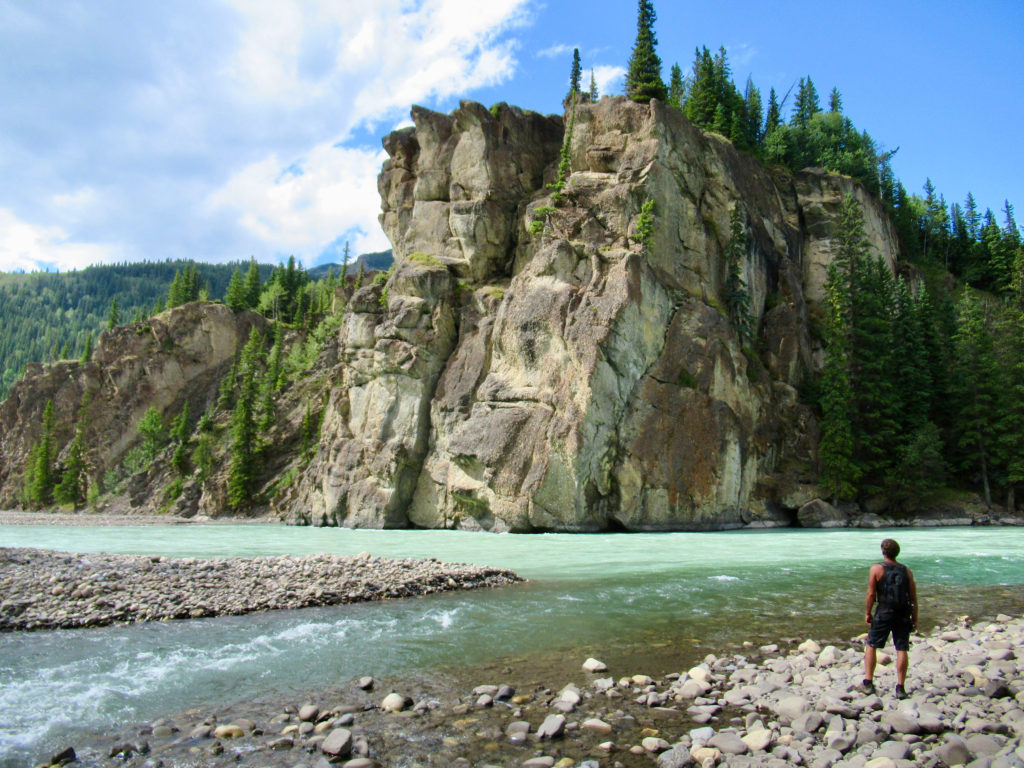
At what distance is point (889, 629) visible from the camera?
8.55m

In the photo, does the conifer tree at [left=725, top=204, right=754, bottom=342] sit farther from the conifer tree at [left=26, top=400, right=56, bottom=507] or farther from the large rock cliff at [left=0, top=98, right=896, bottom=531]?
the conifer tree at [left=26, top=400, right=56, bottom=507]

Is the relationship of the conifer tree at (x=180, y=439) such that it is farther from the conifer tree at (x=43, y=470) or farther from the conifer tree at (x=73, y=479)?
the conifer tree at (x=43, y=470)

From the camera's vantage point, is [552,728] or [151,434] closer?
[552,728]

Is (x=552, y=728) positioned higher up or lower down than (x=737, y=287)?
lower down

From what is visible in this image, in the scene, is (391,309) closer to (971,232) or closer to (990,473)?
(990,473)

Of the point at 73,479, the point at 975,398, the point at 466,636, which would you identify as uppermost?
the point at 975,398

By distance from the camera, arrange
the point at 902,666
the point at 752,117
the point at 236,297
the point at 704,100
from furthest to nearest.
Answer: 1. the point at 236,297
2. the point at 752,117
3. the point at 704,100
4. the point at 902,666

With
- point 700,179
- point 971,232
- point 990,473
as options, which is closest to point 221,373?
point 700,179

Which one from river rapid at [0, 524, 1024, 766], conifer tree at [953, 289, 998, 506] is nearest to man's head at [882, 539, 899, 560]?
river rapid at [0, 524, 1024, 766]

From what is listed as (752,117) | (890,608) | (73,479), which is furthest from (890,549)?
(73,479)

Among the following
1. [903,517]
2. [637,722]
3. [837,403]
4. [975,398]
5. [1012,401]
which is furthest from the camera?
[975,398]

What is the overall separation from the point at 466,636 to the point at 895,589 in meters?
7.39

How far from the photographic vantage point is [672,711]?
320 inches

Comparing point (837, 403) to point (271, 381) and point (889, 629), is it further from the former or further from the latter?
point (271, 381)
